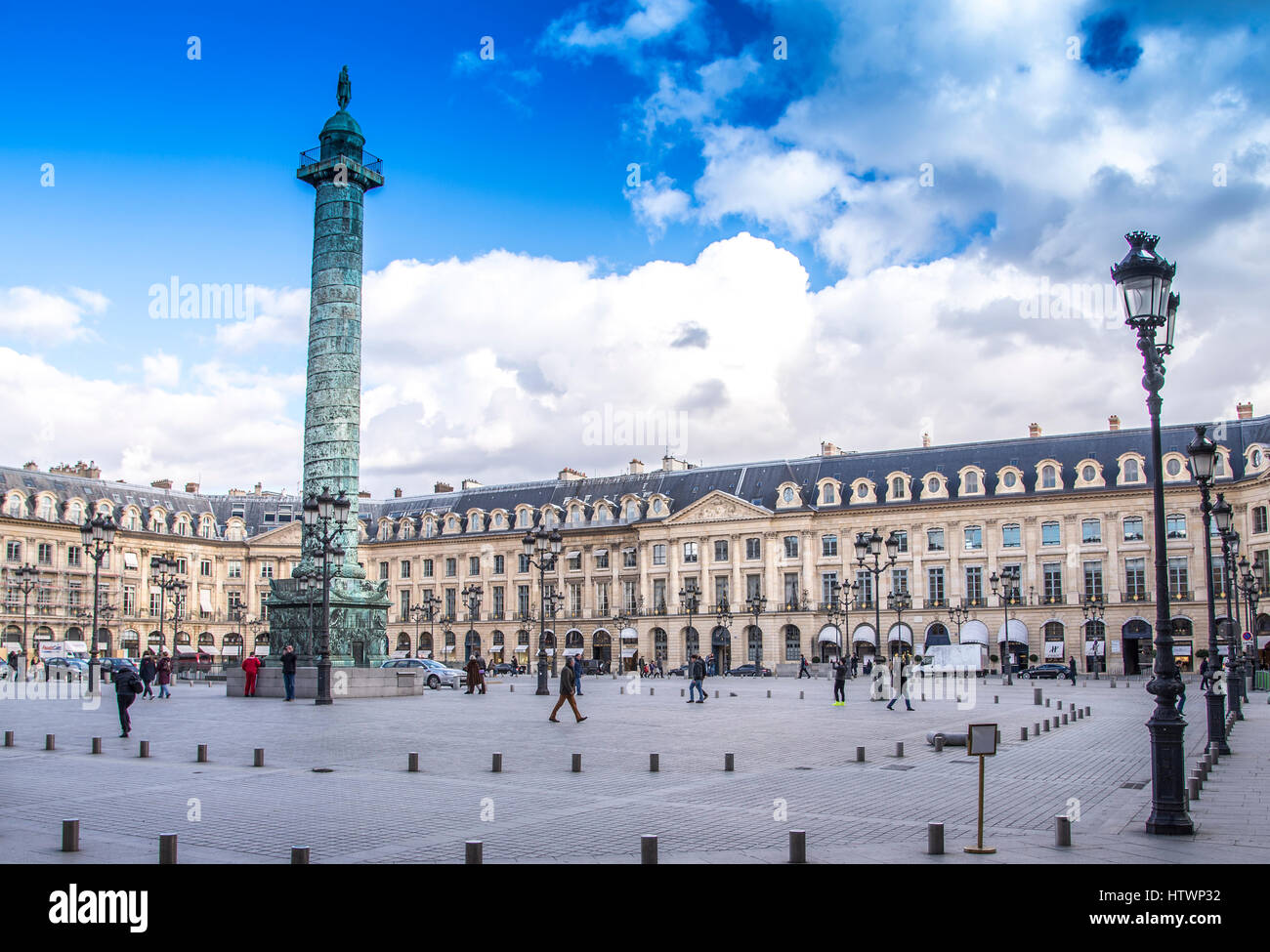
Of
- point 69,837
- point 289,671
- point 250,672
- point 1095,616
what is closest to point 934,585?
point 1095,616

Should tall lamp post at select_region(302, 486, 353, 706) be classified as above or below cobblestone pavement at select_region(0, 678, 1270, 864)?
above

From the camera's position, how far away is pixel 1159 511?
1194 centimetres

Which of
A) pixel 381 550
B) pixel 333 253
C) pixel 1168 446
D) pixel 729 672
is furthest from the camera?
pixel 381 550

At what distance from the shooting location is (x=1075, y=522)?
6962 cm

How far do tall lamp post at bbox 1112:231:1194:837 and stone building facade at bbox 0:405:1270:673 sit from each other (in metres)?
57.1

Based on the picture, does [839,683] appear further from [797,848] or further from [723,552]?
[723,552]

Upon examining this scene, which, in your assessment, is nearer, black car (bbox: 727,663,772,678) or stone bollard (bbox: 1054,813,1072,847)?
stone bollard (bbox: 1054,813,1072,847)

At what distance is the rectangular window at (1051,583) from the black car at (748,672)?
58.5 ft

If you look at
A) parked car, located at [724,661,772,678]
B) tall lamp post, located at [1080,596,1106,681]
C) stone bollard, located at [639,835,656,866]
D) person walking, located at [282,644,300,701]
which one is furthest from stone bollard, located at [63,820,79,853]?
tall lamp post, located at [1080,596,1106,681]

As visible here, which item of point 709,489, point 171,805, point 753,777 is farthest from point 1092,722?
point 709,489

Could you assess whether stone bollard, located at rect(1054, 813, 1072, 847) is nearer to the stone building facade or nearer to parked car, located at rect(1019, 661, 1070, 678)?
parked car, located at rect(1019, 661, 1070, 678)

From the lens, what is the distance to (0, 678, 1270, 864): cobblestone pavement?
386 inches
